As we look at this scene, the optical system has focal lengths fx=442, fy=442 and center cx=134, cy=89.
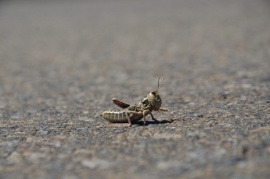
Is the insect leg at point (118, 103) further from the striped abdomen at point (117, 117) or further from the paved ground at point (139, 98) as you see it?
the paved ground at point (139, 98)

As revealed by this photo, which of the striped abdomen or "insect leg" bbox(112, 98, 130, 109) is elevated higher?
"insect leg" bbox(112, 98, 130, 109)

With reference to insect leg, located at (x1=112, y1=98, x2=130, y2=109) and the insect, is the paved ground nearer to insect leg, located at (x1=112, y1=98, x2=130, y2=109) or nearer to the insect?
the insect

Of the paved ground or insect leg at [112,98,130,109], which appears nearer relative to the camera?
the paved ground

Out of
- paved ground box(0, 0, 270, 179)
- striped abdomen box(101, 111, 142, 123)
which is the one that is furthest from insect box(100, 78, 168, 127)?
paved ground box(0, 0, 270, 179)

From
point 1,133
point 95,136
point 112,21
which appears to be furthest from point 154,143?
point 112,21

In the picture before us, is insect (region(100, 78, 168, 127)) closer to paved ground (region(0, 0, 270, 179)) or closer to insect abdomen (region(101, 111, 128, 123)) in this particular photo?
insect abdomen (region(101, 111, 128, 123))

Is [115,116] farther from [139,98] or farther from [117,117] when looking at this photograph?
[139,98]

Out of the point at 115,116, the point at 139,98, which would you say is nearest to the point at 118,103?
the point at 115,116
